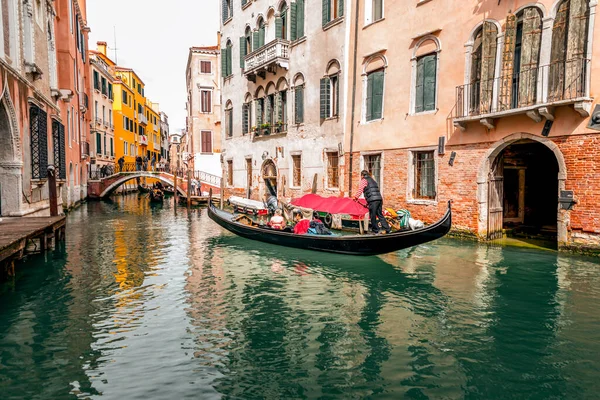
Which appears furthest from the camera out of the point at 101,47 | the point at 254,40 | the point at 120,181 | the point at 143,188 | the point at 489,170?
the point at 143,188

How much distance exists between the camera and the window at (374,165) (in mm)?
14250

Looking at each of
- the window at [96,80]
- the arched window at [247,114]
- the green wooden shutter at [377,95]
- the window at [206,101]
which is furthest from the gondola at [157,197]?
the green wooden shutter at [377,95]

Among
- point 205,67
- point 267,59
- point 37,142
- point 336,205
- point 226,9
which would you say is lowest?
point 336,205

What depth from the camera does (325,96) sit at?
639 inches

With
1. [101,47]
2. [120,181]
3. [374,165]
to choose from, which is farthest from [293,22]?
[101,47]

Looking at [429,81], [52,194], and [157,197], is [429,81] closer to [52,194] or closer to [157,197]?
[52,194]

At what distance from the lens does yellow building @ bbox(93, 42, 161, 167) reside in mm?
36875

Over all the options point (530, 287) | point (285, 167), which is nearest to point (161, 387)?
point (530, 287)

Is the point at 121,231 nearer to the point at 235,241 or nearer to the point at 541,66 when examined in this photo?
the point at 235,241

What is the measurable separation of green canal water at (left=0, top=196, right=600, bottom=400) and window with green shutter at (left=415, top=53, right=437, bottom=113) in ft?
14.8

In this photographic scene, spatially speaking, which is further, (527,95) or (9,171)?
(9,171)

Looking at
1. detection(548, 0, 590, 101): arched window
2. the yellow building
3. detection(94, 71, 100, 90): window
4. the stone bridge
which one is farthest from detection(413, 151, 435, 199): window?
the yellow building

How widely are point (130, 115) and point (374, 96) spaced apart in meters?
32.0

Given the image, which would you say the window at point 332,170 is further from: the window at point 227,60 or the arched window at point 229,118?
the window at point 227,60
